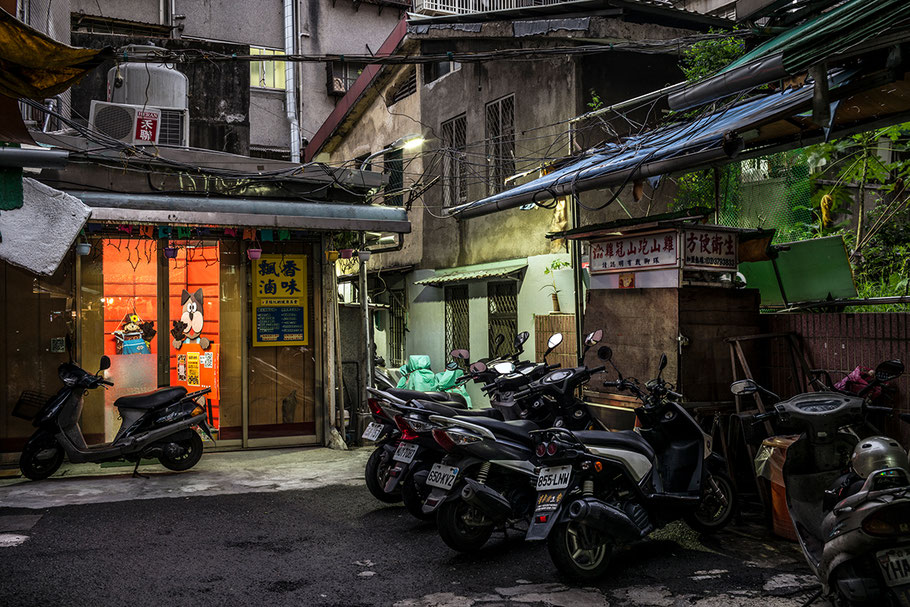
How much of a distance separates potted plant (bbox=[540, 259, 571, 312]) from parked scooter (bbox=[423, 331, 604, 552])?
6.41 m

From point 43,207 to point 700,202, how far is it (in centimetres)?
882

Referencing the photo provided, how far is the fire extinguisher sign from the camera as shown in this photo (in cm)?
1148

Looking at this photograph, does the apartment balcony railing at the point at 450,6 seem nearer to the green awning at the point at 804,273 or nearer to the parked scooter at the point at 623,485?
the green awning at the point at 804,273

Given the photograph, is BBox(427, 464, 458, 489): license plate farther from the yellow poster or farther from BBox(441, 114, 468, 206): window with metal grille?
BBox(441, 114, 468, 206): window with metal grille

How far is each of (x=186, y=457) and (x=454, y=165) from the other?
912 cm

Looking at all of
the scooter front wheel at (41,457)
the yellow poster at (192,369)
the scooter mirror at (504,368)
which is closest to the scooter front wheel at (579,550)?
the scooter mirror at (504,368)

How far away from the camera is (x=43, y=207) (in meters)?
5.35

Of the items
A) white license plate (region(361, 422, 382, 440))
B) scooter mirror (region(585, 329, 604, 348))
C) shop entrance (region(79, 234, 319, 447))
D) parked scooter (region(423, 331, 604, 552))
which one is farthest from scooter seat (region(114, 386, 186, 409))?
scooter mirror (region(585, 329, 604, 348))

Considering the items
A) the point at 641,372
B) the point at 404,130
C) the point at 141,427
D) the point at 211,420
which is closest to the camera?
the point at 641,372

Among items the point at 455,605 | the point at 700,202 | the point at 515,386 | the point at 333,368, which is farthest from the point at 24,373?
the point at 700,202

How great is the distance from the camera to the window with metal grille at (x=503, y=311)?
13955 millimetres

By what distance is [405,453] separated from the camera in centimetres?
677

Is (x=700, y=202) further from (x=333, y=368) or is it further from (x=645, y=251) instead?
(x=333, y=368)

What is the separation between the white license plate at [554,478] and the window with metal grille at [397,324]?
1349cm
